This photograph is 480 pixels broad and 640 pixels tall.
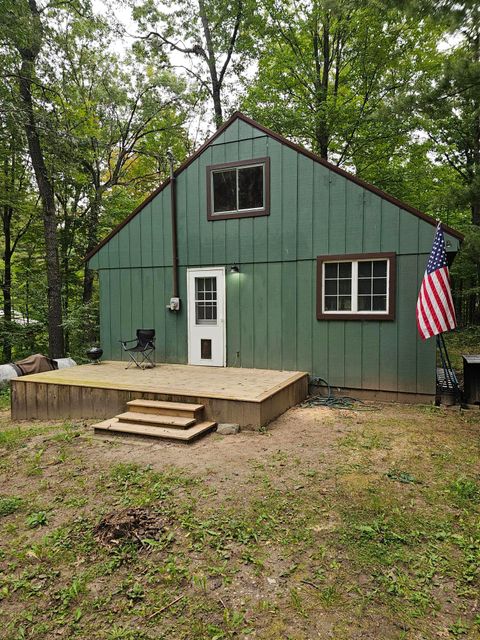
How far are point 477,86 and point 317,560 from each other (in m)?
6.14

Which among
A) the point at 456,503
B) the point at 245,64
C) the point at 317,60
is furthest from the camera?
the point at 245,64

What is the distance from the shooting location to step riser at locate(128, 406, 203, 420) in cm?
500

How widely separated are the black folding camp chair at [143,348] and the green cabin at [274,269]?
0.30m

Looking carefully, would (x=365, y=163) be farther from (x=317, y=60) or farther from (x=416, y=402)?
(x=416, y=402)

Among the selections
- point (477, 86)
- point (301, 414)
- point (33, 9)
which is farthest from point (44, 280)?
point (477, 86)

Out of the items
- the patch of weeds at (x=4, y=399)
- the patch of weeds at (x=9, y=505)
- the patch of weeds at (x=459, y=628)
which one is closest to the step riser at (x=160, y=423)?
the patch of weeds at (x=9, y=505)

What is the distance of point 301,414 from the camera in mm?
5613

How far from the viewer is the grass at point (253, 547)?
1984 mm

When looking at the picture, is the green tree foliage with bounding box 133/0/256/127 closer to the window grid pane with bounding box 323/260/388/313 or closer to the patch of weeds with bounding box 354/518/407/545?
the window grid pane with bounding box 323/260/388/313

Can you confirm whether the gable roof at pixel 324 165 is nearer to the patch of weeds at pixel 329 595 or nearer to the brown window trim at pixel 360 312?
the brown window trim at pixel 360 312

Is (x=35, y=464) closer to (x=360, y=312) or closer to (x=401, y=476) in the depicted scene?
(x=401, y=476)

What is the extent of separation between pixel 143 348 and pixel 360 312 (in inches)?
162

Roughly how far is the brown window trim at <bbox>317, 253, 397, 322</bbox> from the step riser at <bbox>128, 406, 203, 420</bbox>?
2.79 metres

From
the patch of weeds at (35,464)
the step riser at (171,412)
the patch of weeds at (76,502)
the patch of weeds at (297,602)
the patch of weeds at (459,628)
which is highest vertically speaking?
the step riser at (171,412)
